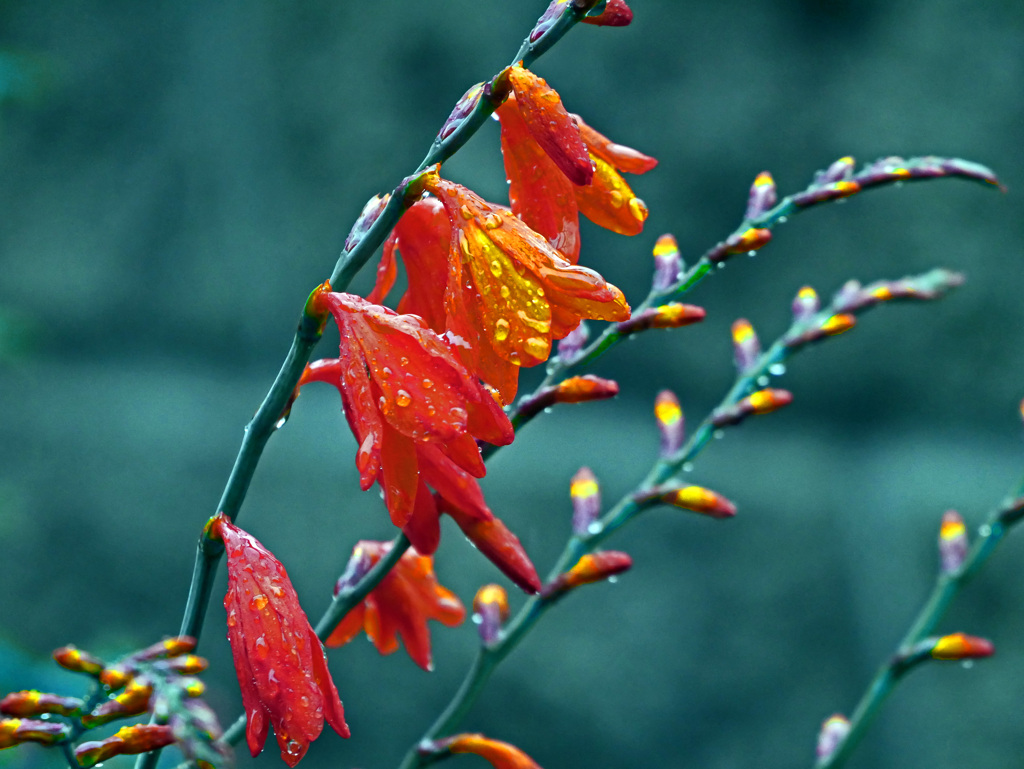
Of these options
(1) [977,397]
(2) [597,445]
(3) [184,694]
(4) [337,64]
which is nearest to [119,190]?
(4) [337,64]

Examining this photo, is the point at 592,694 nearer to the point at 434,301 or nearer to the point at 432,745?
the point at 432,745

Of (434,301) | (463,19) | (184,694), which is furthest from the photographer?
(463,19)

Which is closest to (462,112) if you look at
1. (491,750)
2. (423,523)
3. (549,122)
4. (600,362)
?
(549,122)

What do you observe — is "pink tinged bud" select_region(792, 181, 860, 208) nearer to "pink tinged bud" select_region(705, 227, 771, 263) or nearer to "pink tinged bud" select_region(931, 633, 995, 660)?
"pink tinged bud" select_region(705, 227, 771, 263)

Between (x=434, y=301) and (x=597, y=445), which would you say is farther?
(x=597, y=445)

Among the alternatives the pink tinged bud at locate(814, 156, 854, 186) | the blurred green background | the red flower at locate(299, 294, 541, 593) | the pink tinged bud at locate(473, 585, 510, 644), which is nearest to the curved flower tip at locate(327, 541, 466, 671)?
the pink tinged bud at locate(473, 585, 510, 644)

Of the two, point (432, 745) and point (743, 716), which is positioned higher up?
point (432, 745)
